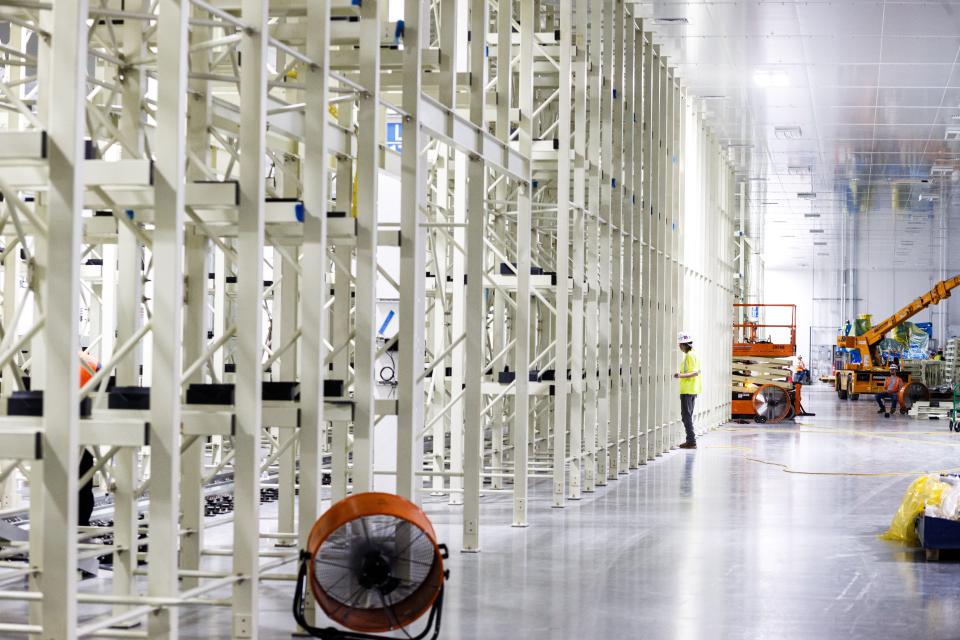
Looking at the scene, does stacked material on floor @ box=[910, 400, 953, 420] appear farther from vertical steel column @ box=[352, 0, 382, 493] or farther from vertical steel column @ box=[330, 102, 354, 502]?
vertical steel column @ box=[352, 0, 382, 493]

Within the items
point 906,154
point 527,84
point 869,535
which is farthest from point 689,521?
point 906,154

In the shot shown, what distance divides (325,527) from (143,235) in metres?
2.03

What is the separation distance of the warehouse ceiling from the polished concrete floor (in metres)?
6.94

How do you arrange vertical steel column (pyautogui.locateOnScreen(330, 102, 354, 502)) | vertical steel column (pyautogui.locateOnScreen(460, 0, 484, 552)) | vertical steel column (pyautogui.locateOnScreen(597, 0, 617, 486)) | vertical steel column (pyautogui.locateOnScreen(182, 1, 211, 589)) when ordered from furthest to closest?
vertical steel column (pyautogui.locateOnScreen(597, 0, 617, 486)) → vertical steel column (pyautogui.locateOnScreen(460, 0, 484, 552)) → vertical steel column (pyautogui.locateOnScreen(330, 102, 354, 502)) → vertical steel column (pyautogui.locateOnScreen(182, 1, 211, 589))

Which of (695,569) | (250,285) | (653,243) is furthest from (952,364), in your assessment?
(250,285)

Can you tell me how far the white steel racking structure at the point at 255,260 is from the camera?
237 inches

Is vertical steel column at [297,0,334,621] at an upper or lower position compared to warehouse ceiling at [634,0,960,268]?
lower

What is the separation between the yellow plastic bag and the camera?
11516mm

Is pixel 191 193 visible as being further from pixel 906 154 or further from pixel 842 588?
pixel 906 154

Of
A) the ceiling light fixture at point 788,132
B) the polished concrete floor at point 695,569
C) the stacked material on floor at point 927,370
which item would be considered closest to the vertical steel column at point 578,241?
the polished concrete floor at point 695,569

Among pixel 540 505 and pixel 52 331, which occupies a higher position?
pixel 52 331

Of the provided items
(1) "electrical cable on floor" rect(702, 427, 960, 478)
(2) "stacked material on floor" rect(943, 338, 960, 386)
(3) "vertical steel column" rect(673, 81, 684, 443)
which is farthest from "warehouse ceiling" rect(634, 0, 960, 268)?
Result: (1) "electrical cable on floor" rect(702, 427, 960, 478)

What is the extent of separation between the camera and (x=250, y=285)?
6.93 m

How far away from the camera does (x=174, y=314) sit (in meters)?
6.18
